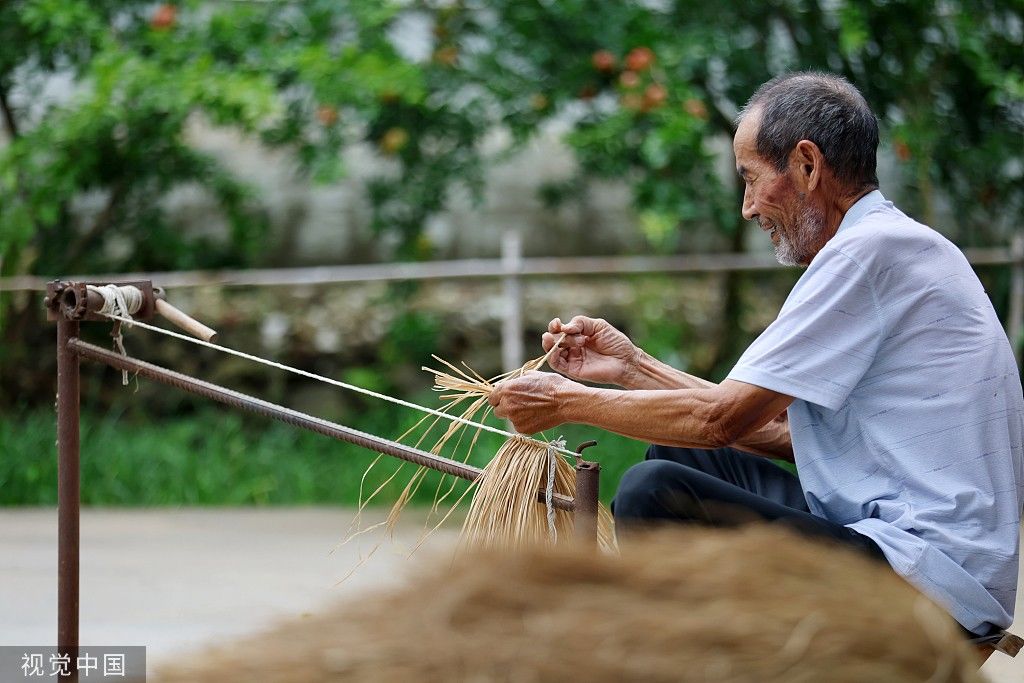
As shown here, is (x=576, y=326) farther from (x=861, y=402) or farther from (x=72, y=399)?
(x=72, y=399)

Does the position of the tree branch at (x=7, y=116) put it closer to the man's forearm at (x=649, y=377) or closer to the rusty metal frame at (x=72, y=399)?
the rusty metal frame at (x=72, y=399)

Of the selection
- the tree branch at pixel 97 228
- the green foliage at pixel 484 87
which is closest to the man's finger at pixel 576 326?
the green foliage at pixel 484 87

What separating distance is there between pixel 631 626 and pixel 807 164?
3.30ft

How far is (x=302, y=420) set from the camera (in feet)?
7.32

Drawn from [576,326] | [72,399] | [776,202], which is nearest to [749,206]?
[776,202]

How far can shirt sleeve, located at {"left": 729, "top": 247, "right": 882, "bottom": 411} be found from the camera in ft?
5.80

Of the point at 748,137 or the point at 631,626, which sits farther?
the point at 748,137

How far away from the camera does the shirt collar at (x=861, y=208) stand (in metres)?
1.93

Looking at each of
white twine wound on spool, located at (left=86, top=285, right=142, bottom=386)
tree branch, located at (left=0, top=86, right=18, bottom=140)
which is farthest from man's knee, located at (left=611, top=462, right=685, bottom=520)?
tree branch, located at (left=0, top=86, right=18, bottom=140)

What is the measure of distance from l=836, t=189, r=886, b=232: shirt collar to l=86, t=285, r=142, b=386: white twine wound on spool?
1346 mm

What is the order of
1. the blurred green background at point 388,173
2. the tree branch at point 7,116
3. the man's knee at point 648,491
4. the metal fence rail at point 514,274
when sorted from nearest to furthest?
the man's knee at point 648,491, the metal fence rail at point 514,274, the blurred green background at point 388,173, the tree branch at point 7,116

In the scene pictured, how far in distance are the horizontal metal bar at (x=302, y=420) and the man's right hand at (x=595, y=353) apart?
1.07 ft

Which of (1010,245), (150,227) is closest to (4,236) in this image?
(150,227)

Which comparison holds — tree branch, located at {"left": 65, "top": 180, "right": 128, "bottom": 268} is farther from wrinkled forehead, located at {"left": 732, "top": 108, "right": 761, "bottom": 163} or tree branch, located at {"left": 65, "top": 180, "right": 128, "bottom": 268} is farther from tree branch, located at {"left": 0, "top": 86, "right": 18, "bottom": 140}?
wrinkled forehead, located at {"left": 732, "top": 108, "right": 761, "bottom": 163}
